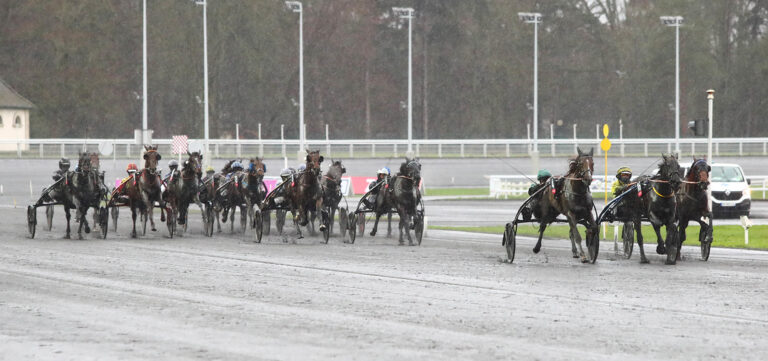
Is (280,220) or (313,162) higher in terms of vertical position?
(313,162)

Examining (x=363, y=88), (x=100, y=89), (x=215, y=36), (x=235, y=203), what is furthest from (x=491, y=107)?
(x=235, y=203)

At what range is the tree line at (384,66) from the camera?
73375 mm

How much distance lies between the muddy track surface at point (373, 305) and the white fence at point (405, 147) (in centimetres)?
3872

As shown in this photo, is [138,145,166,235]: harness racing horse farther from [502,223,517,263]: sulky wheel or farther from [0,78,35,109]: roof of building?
[0,78,35,109]: roof of building

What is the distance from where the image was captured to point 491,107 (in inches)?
3155

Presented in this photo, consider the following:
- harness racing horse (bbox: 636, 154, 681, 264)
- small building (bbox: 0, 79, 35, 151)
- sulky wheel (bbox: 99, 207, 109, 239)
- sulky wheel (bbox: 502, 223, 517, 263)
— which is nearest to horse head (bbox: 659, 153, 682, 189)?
harness racing horse (bbox: 636, 154, 681, 264)

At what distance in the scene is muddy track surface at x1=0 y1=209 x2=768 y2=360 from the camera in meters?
9.44

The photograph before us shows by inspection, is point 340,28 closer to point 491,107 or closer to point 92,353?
point 491,107

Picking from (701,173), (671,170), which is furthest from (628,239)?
(671,170)

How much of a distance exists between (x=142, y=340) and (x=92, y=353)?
2.24 ft

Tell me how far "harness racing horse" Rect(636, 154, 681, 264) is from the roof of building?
55.5m

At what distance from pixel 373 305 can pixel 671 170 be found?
6.45 m

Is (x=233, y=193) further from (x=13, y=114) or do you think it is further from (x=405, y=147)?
(x=13, y=114)

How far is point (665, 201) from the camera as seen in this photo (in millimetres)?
17125
